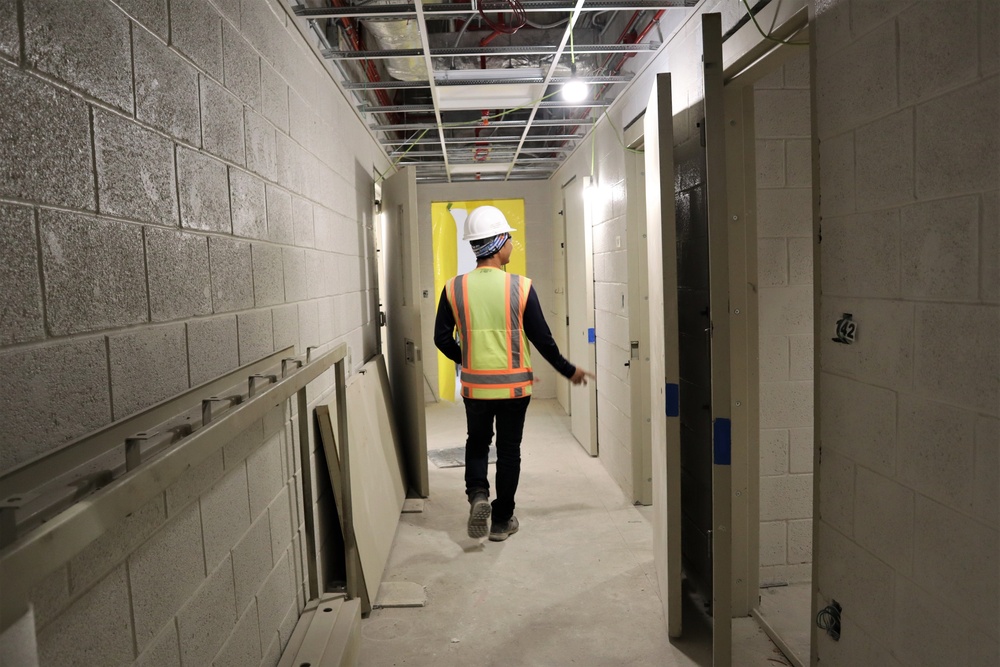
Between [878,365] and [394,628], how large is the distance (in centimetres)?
204

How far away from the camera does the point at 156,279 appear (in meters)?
1.36

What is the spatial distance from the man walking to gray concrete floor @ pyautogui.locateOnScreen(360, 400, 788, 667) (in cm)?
29

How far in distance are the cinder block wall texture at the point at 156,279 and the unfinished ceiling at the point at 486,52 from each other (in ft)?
2.18

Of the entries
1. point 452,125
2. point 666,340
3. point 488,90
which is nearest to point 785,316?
point 666,340

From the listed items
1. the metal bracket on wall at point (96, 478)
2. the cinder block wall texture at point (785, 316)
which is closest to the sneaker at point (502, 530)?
the cinder block wall texture at point (785, 316)

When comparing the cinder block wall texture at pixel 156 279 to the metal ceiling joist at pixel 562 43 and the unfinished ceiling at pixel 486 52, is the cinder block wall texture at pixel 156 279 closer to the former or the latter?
the unfinished ceiling at pixel 486 52

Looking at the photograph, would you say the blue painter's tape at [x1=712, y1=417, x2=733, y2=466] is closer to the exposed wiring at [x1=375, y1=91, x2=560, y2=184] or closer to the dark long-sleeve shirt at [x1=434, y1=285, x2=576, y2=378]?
the dark long-sleeve shirt at [x1=434, y1=285, x2=576, y2=378]

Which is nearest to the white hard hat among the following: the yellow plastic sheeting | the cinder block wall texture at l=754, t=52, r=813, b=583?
the cinder block wall texture at l=754, t=52, r=813, b=583

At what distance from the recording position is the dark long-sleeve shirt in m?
3.37

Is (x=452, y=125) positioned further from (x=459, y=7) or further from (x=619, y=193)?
(x=459, y=7)

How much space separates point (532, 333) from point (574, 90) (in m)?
1.50

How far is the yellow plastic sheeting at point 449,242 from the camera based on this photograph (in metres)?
7.32

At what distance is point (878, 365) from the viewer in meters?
1.57

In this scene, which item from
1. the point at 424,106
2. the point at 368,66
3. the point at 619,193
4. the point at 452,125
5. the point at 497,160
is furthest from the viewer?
the point at 497,160
